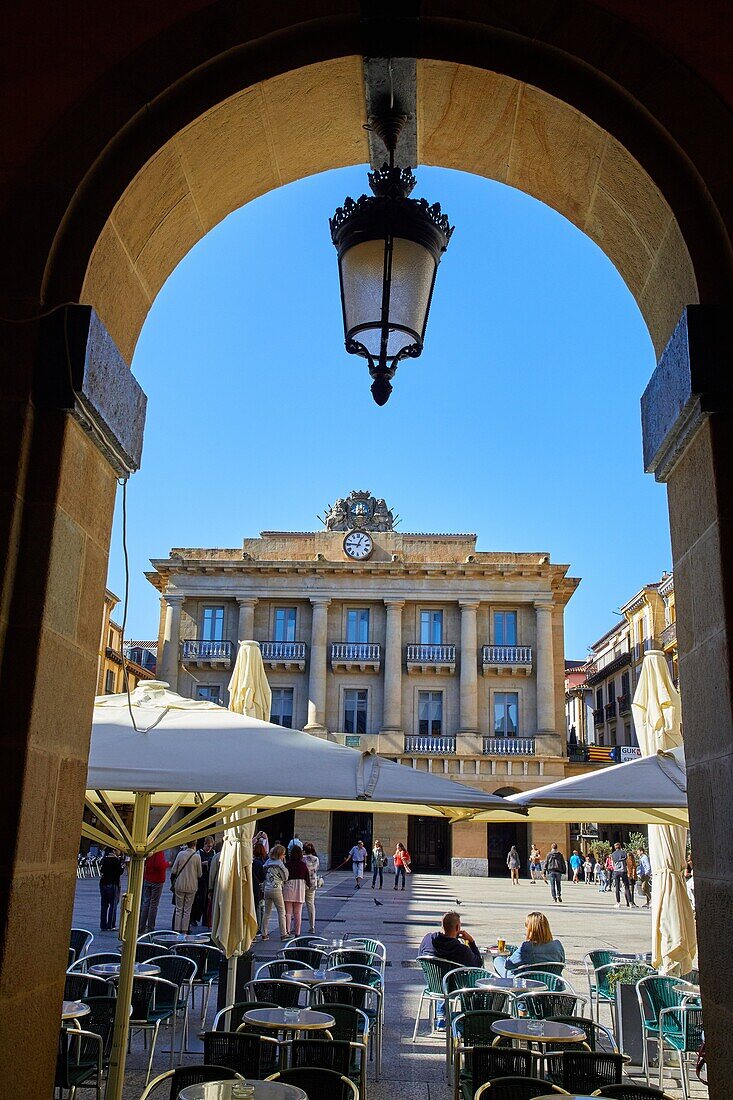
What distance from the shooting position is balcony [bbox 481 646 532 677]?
38312 mm

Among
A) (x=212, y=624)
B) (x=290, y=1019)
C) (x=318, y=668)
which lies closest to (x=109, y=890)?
(x=290, y=1019)

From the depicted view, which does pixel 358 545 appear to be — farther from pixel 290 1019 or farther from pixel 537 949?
pixel 290 1019

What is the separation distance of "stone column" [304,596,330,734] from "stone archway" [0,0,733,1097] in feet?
117

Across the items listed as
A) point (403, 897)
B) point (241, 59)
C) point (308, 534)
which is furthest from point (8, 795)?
point (308, 534)

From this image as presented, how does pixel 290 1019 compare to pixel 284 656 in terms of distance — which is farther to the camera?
pixel 284 656

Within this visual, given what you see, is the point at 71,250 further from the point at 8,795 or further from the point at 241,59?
the point at 8,795

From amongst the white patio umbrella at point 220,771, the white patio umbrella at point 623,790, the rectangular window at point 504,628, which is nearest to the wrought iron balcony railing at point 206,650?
the rectangular window at point 504,628

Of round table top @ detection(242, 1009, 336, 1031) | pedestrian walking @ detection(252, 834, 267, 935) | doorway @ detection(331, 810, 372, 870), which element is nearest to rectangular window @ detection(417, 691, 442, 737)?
doorway @ detection(331, 810, 372, 870)

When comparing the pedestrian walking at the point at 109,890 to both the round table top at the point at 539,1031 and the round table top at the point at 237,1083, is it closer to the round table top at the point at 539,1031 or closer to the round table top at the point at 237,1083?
the round table top at the point at 539,1031

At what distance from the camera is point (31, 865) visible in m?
2.45

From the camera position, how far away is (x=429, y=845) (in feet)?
124

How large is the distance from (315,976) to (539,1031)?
97.0 inches

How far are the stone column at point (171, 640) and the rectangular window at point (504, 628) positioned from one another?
13925mm

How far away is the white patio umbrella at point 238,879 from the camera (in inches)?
319
